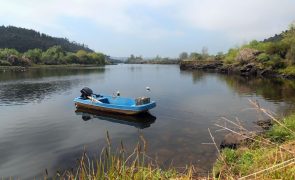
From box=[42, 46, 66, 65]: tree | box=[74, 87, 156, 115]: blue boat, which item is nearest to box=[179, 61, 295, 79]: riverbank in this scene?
box=[74, 87, 156, 115]: blue boat

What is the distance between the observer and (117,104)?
32156mm

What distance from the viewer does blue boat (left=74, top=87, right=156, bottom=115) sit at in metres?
28.8

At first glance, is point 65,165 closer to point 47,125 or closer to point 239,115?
point 47,125

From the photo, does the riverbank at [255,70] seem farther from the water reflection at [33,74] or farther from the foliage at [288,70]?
the water reflection at [33,74]

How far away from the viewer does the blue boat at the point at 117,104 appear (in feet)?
94.3

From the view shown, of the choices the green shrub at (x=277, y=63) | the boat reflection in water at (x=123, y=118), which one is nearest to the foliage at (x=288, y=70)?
the green shrub at (x=277, y=63)

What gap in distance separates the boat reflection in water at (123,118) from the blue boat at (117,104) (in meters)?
0.48

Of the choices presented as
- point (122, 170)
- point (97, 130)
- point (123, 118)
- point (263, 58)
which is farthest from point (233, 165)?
point (263, 58)

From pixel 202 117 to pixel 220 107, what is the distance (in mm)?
6802

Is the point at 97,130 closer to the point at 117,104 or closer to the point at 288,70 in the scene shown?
the point at 117,104

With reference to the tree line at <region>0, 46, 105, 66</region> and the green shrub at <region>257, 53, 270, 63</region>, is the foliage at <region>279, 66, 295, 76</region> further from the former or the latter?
the tree line at <region>0, 46, 105, 66</region>

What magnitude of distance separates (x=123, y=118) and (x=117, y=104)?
3.63m

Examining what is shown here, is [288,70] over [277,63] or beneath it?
beneath

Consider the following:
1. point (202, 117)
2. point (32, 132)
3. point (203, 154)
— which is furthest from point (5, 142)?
point (202, 117)
